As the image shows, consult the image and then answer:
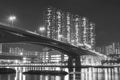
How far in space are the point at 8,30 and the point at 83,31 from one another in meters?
122

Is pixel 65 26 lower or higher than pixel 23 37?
higher

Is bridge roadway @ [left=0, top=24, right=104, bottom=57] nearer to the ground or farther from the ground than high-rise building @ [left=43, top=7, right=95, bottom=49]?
nearer to the ground

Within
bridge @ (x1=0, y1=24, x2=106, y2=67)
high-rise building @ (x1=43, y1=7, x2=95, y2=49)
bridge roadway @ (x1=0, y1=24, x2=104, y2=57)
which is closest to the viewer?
bridge roadway @ (x1=0, y1=24, x2=104, y2=57)

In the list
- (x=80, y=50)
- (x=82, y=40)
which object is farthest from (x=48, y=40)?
(x=82, y=40)

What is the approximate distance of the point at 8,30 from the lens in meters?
44.2

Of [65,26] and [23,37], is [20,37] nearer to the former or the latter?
[23,37]

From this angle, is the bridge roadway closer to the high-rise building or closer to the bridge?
the bridge

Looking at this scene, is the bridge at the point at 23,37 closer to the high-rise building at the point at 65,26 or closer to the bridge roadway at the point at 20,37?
the bridge roadway at the point at 20,37

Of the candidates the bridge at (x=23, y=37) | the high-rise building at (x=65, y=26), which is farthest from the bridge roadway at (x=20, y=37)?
the high-rise building at (x=65, y=26)

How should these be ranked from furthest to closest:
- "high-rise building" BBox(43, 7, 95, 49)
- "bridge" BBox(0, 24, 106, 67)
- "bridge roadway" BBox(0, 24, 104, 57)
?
"high-rise building" BBox(43, 7, 95, 49), "bridge" BBox(0, 24, 106, 67), "bridge roadway" BBox(0, 24, 104, 57)

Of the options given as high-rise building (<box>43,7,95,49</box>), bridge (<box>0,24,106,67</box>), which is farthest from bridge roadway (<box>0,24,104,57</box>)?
high-rise building (<box>43,7,95,49</box>)

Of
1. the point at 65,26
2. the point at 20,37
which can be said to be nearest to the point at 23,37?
the point at 20,37

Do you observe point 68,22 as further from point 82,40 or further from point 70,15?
point 82,40

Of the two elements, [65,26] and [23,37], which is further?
[65,26]
